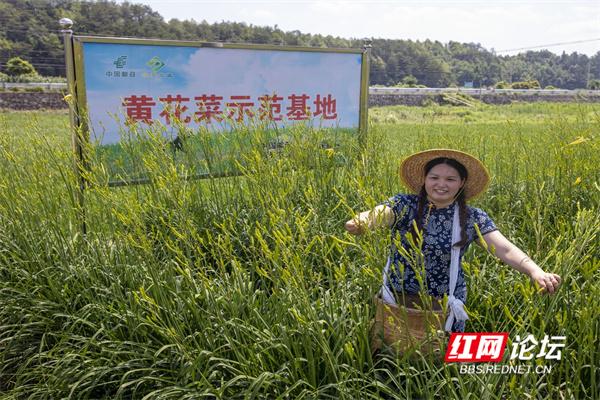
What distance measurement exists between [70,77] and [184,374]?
7.93ft

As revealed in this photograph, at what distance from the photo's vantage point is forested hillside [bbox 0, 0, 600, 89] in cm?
4681

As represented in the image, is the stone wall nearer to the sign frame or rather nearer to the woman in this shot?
the sign frame

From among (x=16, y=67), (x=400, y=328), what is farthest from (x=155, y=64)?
(x=16, y=67)

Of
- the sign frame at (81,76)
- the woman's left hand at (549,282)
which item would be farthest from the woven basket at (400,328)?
the sign frame at (81,76)

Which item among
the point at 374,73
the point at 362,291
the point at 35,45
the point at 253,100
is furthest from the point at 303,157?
the point at 374,73

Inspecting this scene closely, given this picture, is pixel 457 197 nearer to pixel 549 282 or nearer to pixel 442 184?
pixel 442 184

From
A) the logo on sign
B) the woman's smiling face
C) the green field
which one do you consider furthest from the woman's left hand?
the logo on sign

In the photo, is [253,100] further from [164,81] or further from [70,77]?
[70,77]

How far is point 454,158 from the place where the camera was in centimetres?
224

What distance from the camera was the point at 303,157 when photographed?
300 cm

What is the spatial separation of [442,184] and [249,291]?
0.94 metres

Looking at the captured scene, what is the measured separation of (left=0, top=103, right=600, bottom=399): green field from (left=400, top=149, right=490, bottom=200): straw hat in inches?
6.2

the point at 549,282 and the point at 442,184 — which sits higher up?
the point at 442,184

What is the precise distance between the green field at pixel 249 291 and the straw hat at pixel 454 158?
0.16 meters
